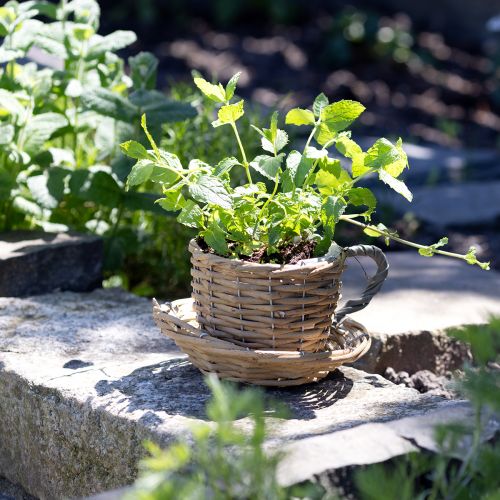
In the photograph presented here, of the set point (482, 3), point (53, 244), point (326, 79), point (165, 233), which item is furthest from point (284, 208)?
point (482, 3)

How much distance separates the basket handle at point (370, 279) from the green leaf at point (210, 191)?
11.1 inches

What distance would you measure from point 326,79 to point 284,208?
516 centimetres

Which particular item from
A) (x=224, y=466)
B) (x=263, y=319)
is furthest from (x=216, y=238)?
(x=224, y=466)

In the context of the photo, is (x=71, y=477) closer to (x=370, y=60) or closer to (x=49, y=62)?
(x=49, y=62)

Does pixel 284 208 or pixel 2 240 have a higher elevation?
pixel 284 208

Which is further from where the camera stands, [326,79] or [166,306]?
[326,79]

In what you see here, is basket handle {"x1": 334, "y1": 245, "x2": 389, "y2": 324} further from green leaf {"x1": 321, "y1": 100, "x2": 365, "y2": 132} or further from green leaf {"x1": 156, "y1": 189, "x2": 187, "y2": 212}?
green leaf {"x1": 156, "y1": 189, "x2": 187, "y2": 212}

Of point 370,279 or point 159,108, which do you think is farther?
point 159,108

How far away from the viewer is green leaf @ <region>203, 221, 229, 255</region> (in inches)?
76.8

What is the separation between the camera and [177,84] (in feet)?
13.3

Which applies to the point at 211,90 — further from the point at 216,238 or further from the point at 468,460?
the point at 468,460

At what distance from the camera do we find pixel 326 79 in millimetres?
6977

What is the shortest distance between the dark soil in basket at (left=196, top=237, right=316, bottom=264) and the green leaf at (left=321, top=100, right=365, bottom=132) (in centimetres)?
25

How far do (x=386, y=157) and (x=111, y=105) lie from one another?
1.10 meters
